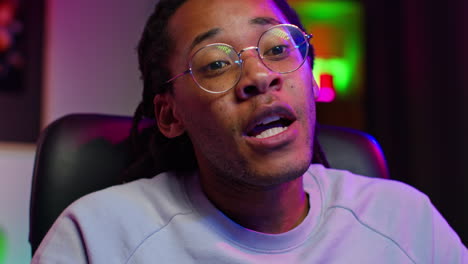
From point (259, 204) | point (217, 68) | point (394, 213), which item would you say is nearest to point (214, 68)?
point (217, 68)

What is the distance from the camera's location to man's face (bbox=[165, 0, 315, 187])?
1.02 metres

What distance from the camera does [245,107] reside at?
1.05 m

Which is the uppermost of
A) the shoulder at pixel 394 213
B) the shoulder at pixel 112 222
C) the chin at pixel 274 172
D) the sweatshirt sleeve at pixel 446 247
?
the chin at pixel 274 172

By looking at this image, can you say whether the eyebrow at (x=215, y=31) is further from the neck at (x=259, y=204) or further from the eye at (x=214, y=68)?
the neck at (x=259, y=204)

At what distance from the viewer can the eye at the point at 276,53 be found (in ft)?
3.66

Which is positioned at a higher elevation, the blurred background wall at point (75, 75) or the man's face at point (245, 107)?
the man's face at point (245, 107)

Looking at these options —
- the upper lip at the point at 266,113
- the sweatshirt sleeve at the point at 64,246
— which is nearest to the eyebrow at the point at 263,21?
the upper lip at the point at 266,113

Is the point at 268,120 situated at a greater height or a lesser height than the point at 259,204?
greater

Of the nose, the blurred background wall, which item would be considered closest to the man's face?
the nose

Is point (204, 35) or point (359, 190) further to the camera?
point (359, 190)

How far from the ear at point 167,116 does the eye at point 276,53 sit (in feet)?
0.98

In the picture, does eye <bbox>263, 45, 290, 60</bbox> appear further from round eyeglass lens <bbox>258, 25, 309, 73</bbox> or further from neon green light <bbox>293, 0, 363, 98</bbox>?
neon green light <bbox>293, 0, 363, 98</bbox>

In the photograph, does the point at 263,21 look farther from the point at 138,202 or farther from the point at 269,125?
the point at 138,202

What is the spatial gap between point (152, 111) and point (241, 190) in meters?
0.41
